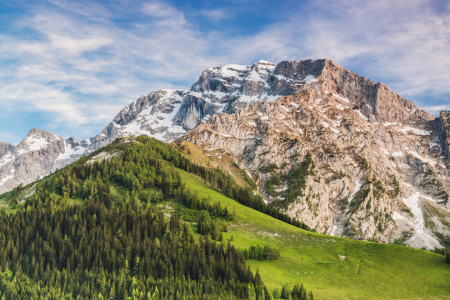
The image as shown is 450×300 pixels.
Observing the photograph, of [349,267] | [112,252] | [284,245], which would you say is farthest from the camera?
[284,245]

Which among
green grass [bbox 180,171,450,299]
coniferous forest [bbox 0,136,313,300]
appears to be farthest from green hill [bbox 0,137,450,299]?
coniferous forest [bbox 0,136,313,300]

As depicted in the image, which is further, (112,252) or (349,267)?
(112,252)

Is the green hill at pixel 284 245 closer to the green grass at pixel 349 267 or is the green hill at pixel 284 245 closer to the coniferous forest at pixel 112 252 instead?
the green grass at pixel 349 267

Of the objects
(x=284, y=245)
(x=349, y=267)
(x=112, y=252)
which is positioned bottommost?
(x=112, y=252)

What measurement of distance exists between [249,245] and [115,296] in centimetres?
4987

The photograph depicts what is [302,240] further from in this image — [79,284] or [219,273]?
[79,284]

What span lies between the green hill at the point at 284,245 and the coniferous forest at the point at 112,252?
6.64 ft

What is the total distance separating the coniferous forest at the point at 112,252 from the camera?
7825 cm

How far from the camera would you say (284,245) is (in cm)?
11106

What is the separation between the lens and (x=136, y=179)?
15475 centimetres

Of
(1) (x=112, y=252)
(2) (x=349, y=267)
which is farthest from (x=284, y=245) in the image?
(1) (x=112, y=252)

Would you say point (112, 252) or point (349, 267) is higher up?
point (349, 267)

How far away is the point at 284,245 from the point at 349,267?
24.8 m

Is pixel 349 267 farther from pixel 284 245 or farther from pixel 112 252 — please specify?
pixel 112 252
